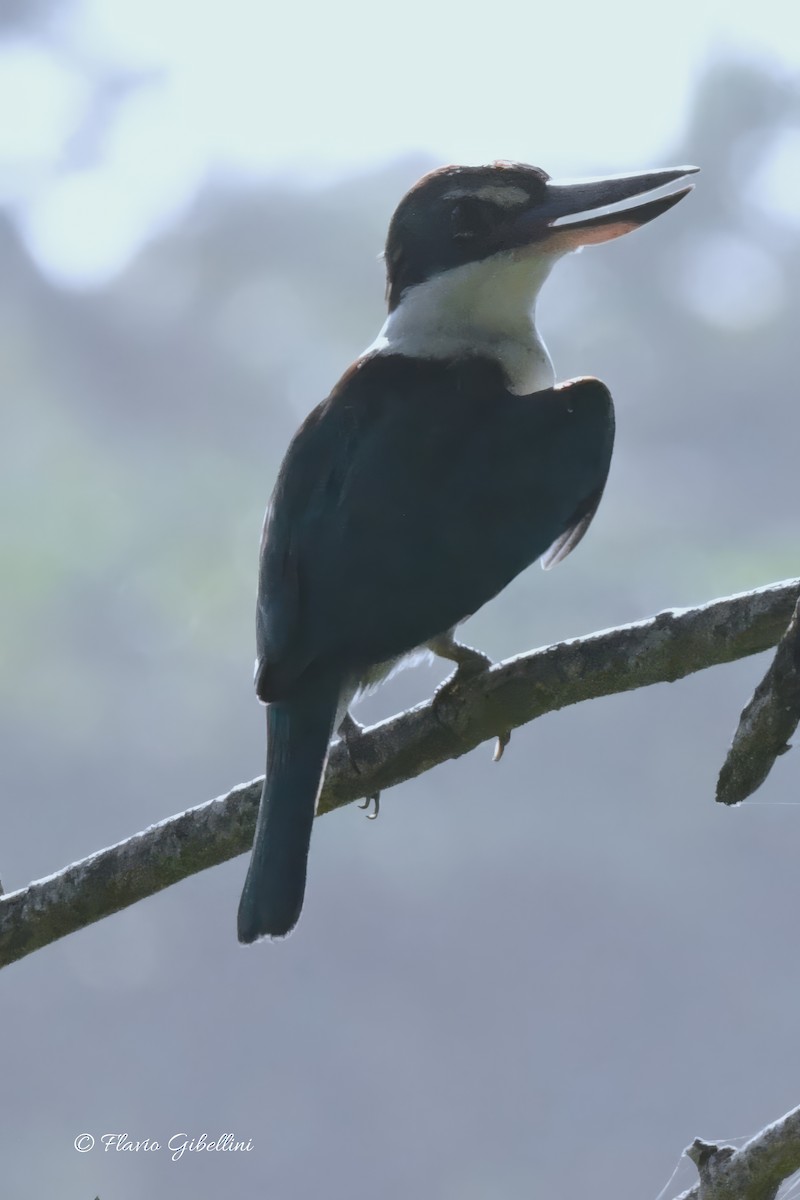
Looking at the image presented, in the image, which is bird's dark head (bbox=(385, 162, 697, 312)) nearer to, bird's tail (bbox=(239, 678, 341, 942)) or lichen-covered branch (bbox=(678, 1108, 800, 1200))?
bird's tail (bbox=(239, 678, 341, 942))

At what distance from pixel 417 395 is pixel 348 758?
82 centimetres

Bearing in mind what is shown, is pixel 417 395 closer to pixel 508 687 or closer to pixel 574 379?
pixel 574 379

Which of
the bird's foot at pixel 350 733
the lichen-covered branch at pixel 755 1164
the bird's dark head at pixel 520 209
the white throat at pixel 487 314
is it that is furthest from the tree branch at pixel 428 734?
the bird's dark head at pixel 520 209

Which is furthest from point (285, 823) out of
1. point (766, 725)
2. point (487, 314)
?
point (487, 314)

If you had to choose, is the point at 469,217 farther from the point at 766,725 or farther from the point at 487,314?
the point at 766,725

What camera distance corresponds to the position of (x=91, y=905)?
279 centimetres

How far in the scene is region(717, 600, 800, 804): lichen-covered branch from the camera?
7.04ft

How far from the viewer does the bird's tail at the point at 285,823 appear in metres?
2.53

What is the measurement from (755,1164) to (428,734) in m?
0.98

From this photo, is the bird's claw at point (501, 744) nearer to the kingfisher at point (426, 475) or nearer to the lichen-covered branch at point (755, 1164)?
the kingfisher at point (426, 475)

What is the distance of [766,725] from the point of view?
7.19 feet

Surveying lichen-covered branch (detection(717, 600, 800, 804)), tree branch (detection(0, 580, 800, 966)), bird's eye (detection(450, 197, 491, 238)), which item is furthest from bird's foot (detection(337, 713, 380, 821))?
bird's eye (detection(450, 197, 491, 238))

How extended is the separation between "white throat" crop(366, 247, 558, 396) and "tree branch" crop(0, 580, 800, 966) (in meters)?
0.93

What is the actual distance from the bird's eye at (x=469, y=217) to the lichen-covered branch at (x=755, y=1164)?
212cm
